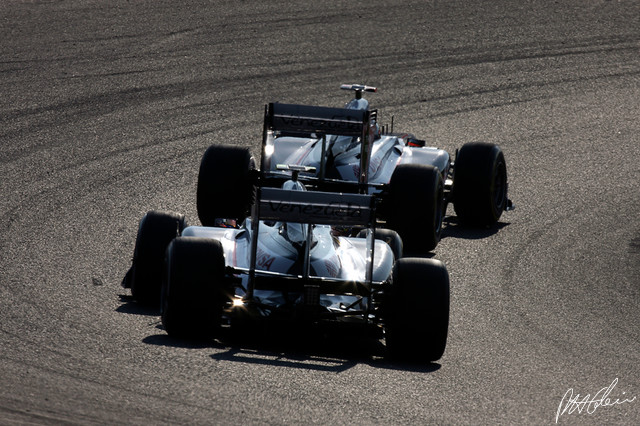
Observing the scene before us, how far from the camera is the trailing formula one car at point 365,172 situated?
13906 millimetres

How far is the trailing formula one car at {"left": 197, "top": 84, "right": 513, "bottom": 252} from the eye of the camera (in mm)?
13906

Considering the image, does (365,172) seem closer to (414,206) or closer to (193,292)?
(414,206)

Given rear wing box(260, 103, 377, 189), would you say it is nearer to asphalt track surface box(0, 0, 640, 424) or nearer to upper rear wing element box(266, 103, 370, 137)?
upper rear wing element box(266, 103, 370, 137)

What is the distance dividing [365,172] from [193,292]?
5231mm

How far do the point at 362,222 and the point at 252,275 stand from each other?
107cm

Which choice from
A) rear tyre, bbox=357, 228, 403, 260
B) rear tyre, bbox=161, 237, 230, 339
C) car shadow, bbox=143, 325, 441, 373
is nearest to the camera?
car shadow, bbox=143, 325, 441, 373

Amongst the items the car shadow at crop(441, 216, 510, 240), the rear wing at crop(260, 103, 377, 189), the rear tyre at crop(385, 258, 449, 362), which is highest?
the rear wing at crop(260, 103, 377, 189)

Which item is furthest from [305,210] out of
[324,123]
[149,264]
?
[324,123]

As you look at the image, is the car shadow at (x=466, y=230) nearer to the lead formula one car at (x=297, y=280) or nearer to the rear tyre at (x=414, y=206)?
the rear tyre at (x=414, y=206)

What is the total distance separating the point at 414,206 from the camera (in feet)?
45.4

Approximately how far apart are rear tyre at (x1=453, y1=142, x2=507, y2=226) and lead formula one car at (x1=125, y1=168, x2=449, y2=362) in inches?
179
